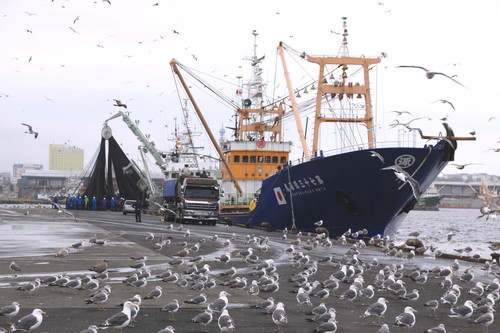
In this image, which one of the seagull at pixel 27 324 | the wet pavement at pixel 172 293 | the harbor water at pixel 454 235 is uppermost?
the seagull at pixel 27 324

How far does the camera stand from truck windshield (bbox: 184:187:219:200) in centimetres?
4892

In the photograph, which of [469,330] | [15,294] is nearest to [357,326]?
[469,330]

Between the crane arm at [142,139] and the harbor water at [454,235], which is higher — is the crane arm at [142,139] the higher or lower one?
the higher one

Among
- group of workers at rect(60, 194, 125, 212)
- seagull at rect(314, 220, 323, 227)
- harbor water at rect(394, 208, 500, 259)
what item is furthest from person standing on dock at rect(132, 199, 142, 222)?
group of workers at rect(60, 194, 125, 212)

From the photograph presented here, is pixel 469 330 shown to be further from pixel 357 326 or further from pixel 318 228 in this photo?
pixel 318 228

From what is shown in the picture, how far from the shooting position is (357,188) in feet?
119

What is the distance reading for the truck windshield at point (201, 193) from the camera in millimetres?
48922

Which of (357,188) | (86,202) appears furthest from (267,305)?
(86,202)

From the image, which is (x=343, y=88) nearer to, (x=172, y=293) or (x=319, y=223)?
(x=319, y=223)

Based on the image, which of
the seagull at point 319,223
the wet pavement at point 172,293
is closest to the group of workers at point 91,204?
the seagull at point 319,223

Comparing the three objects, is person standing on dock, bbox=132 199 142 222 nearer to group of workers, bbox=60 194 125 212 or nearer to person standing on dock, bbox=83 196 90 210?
group of workers, bbox=60 194 125 212

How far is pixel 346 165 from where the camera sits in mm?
36031

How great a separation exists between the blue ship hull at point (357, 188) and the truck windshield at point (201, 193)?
852 centimetres

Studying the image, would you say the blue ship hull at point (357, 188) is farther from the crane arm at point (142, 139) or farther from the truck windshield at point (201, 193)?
the crane arm at point (142, 139)
